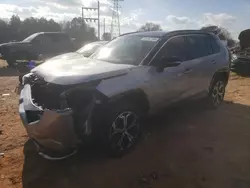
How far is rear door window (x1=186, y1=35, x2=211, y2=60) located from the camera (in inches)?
212

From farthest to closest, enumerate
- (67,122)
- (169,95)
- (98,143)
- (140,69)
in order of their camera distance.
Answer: (169,95) < (140,69) < (98,143) < (67,122)

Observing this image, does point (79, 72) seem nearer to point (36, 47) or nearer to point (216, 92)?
point (216, 92)

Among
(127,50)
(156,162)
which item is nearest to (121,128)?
(156,162)

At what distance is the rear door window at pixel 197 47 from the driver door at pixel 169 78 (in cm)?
19

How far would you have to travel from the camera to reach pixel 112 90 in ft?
12.1

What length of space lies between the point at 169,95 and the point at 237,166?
4.97 feet

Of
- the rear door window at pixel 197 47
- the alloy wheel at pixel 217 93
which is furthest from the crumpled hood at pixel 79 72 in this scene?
the alloy wheel at pixel 217 93

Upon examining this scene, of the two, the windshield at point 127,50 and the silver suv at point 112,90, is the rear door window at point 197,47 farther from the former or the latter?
the windshield at point 127,50

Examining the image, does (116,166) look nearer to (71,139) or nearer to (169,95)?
(71,139)

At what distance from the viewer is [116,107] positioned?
3.78m

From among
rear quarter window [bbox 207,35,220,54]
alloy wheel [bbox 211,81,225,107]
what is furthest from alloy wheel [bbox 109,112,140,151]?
rear quarter window [bbox 207,35,220,54]

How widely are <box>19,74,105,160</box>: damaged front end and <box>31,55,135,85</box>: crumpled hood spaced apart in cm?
8

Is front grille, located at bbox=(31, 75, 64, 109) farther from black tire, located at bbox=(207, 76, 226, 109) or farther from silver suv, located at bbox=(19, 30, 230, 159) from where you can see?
black tire, located at bbox=(207, 76, 226, 109)

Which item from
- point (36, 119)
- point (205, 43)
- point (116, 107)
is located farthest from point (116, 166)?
point (205, 43)
